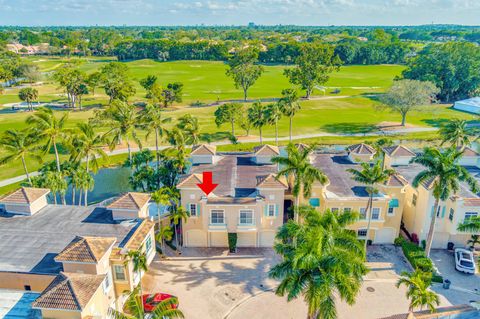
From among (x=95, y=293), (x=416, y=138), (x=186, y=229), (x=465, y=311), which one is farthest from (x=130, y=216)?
(x=416, y=138)

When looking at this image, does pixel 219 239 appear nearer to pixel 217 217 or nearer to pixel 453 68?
pixel 217 217

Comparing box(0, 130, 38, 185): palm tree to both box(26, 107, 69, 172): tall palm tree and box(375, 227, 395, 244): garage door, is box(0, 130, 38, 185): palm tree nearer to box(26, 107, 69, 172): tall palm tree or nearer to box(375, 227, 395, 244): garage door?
box(26, 107, 69, 172): tall palm tree

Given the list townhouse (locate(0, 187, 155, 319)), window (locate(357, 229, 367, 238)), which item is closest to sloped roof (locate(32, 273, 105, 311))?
townhouse (locate(0, 187, 155, 319))

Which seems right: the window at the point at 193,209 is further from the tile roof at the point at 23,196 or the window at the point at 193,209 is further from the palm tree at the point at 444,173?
the palm tree at the point at 444,173

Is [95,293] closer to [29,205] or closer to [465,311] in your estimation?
[29,205]

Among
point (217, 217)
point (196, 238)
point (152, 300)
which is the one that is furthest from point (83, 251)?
point (196, 238)

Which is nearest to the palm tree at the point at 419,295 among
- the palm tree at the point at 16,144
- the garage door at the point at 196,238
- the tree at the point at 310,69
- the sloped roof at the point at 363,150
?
the garage door at the point at 196,238
